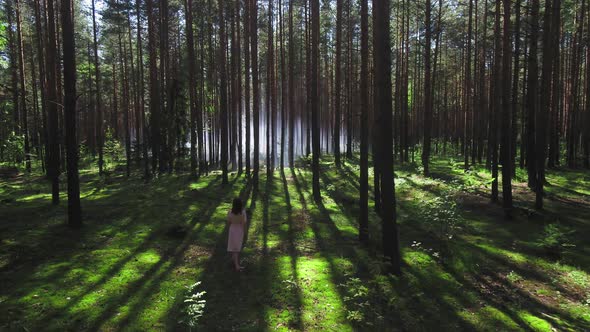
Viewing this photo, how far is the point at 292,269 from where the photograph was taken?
28.4 feet

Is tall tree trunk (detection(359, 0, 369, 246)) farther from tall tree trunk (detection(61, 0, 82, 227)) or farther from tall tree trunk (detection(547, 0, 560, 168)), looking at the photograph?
tall tree trunk (detection(547, 0, 560, 168))

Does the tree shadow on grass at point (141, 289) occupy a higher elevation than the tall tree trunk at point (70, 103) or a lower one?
lower

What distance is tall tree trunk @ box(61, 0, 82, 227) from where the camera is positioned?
9812mm

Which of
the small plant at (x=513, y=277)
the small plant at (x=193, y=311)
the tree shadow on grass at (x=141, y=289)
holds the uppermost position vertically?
the small plant at (x=193, y=311)

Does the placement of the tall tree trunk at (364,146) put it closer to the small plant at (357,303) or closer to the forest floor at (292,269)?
the forest floor at (292,269)

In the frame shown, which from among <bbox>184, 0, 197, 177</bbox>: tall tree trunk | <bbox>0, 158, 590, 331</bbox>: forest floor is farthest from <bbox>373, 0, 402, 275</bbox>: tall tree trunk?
<bbox>184, 0, 197, 177</bbox>: tall tree trunk

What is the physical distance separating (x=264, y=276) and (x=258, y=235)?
3.58 meters

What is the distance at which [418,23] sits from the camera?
102 ft

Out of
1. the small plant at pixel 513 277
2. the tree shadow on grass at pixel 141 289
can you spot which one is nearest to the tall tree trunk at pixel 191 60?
the tree shadow on grass at pixel 141 289

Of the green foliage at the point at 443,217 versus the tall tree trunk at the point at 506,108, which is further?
the tall tree trunk at the point at 506,108

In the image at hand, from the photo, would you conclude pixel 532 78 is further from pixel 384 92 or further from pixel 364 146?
pixel 384 92

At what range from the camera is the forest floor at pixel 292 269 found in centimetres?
623

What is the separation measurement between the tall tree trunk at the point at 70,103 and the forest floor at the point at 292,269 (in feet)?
3.43

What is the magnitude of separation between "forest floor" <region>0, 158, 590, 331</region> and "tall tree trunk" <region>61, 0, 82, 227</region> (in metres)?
1.05
